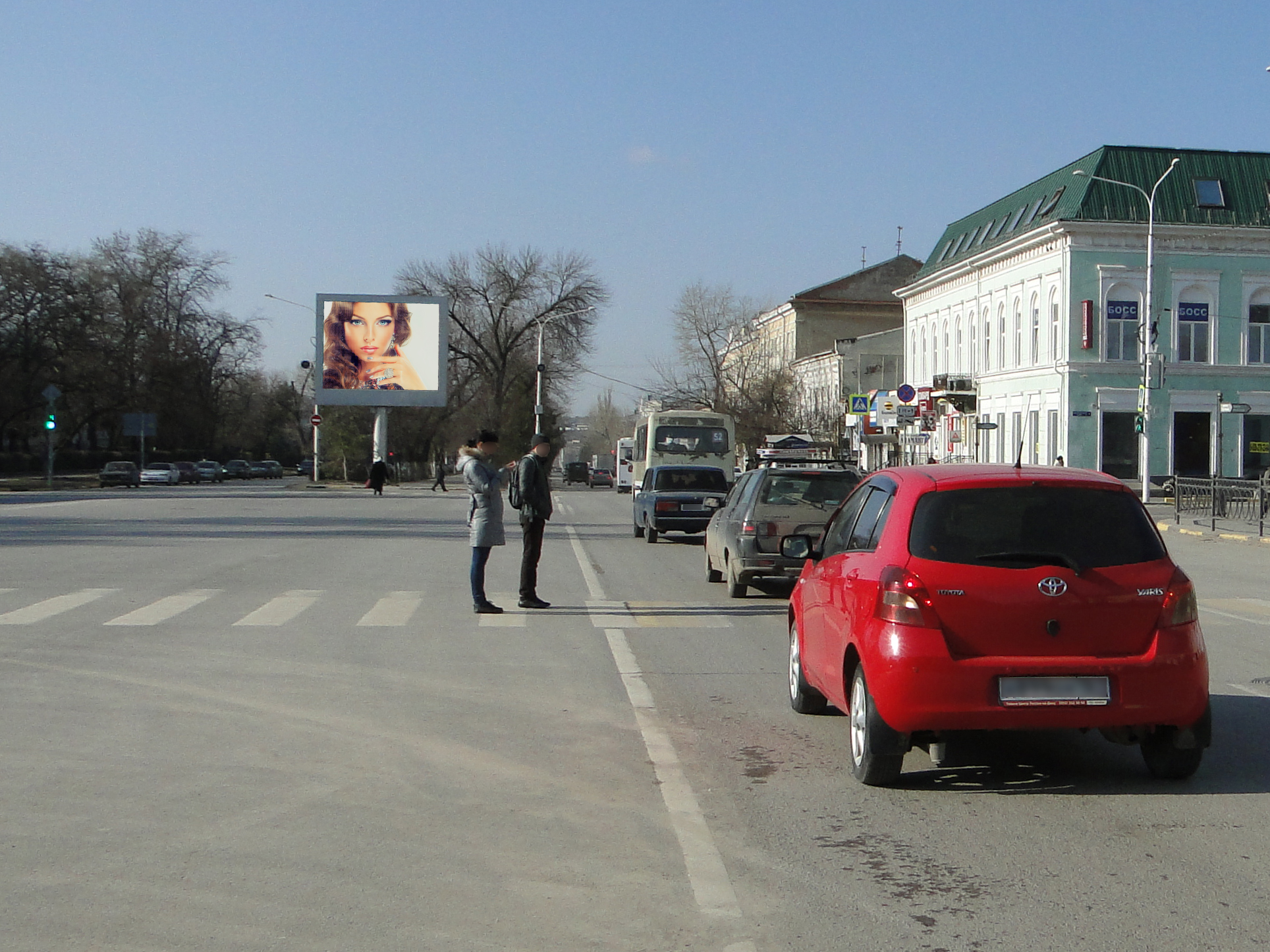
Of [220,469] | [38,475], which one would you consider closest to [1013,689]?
[38,475]

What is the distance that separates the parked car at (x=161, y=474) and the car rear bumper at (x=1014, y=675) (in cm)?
6962

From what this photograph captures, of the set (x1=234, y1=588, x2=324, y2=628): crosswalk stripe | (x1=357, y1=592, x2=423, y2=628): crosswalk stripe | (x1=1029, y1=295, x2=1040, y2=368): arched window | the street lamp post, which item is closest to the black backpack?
(x1=357, y1=592, x2=423, y2=628): crosswalk stripe

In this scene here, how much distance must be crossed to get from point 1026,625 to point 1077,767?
1.23 metres

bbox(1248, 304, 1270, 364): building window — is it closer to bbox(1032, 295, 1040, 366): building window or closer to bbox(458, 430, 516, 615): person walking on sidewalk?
bbox(1032, 295, 1040, 366): building window

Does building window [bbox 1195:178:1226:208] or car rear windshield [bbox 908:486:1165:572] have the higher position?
building window [bbox 1195:178:1226:208]

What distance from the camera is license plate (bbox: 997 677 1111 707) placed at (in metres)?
6.19

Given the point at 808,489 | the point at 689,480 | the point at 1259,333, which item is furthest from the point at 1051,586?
the point at 1259,333

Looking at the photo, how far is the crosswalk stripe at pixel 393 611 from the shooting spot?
Result: 12.8 metres

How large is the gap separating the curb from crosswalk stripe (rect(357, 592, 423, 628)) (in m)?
16.6

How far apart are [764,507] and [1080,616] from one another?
30.5 feet

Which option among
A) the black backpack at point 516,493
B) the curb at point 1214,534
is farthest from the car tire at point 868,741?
the curb at point 1214,534

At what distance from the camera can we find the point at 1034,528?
6.38 meters

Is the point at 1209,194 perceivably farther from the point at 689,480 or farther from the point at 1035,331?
the point at 689,480

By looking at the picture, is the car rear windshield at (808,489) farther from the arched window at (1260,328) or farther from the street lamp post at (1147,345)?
the arched window at (1260,328)
